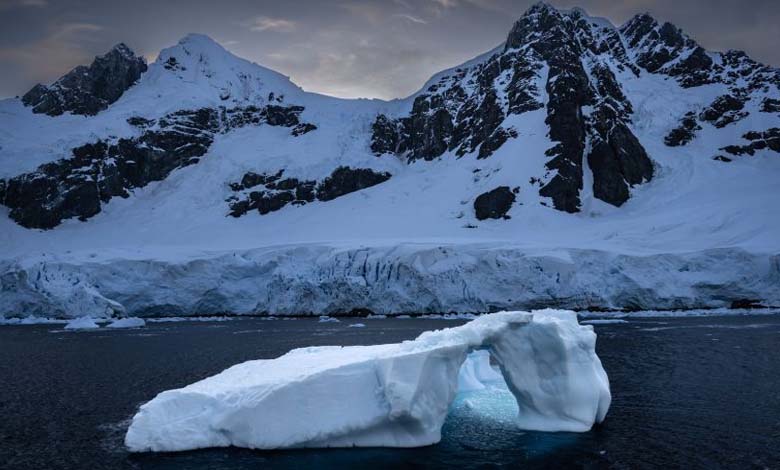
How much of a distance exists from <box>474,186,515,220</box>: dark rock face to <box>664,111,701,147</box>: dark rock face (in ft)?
115

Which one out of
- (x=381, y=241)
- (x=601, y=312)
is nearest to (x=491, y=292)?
(x=601, y=312)

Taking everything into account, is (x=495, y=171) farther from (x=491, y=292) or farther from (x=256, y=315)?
(x=256, y=315)

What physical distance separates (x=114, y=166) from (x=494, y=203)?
76001 millimetres

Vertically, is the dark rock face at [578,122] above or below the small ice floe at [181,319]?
above

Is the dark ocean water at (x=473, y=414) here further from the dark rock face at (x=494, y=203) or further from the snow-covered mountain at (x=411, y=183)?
the dark rock face at (x=494, y=203)

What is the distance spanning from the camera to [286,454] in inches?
665

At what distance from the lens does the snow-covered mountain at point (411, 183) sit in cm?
7031

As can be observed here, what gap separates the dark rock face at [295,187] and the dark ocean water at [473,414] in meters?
71.6

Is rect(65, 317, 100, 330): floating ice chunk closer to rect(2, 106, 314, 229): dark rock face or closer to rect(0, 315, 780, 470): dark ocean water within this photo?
rect(0, 315, 780, 470): dark ocean water

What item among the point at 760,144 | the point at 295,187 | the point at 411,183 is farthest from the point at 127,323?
the point at 760,144

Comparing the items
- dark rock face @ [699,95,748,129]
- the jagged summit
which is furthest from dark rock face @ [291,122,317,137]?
dark rock face @ [699,95,748,129]

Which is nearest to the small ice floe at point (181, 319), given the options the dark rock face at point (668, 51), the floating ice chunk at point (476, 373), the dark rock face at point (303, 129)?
the floating ice chunk at point (476, 373)

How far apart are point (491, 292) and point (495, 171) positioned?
4339 centimetres

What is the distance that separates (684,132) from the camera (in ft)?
365
